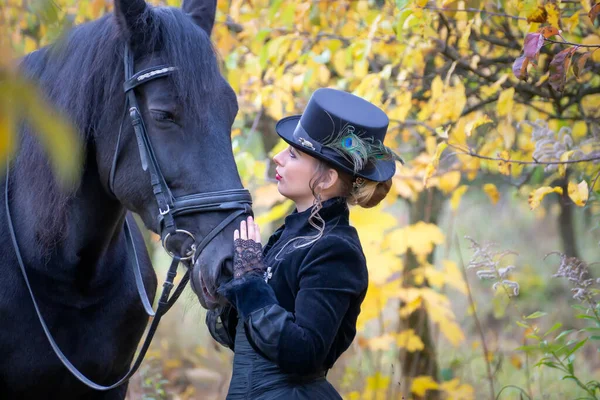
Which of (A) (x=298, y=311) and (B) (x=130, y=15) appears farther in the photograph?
(B) (x=130, y=15)

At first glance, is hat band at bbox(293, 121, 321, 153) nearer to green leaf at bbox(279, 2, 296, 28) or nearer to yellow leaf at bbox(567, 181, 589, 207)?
yellow leaf at bbox(567, 181, 589, 207)

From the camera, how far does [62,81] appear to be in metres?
2.55

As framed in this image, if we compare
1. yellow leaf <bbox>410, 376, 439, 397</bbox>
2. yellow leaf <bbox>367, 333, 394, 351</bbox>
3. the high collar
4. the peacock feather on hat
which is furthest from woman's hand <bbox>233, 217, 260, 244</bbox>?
yellow leaf <bbox>410, 376, 439, 397</bbox>

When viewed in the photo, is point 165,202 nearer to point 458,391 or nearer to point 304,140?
point 304,140

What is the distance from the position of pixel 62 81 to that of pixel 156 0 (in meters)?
3.43

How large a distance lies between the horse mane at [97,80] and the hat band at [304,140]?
0.35m

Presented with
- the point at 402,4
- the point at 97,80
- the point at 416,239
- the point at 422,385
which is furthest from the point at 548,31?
the point at 422,385

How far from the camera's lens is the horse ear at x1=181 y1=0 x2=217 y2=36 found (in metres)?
2.89

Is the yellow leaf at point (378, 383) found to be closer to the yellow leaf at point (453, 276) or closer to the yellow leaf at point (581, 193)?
the yellow leaf at point (453, 276)

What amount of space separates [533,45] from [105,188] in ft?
5.51

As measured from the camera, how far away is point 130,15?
2.43 m

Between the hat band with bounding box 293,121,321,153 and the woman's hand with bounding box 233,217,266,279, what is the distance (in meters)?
0.36

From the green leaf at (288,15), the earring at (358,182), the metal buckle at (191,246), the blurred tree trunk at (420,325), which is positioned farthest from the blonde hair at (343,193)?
the blurred tree trunk at (420,325)

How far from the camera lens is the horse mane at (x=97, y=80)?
237 centimetres
